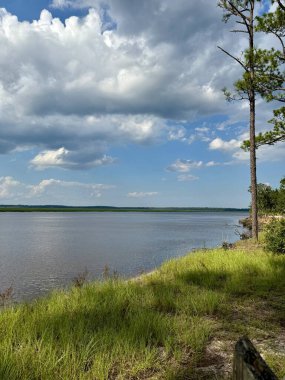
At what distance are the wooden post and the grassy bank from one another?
9.34ft

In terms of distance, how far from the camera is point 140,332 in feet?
18.4

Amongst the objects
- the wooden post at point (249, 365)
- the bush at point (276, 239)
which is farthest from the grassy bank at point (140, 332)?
the bush at point (276, 239)

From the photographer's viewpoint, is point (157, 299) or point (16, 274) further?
point (16, 274)

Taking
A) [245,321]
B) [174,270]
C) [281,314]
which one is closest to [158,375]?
[245,321]

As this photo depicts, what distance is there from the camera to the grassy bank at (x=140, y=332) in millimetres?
4508

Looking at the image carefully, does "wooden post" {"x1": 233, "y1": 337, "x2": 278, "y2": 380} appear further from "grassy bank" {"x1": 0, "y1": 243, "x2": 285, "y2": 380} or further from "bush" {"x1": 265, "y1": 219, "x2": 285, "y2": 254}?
"bush" {"x1": 265, "y1": 219, "x2": 285, "y2": 254}

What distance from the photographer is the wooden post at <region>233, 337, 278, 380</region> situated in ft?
6.02

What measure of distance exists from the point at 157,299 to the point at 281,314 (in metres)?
2.67

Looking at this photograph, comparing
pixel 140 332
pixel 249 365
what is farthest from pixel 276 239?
pixel 249 365

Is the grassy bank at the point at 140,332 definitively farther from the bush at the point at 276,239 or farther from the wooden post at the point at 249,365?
the bush at the point at 276,239

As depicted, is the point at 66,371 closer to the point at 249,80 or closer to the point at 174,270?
the point at 174,270

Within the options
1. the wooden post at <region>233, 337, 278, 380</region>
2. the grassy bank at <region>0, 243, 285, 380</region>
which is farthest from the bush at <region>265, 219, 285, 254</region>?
the wooden post at <region>233, 337, 278, 380</region>

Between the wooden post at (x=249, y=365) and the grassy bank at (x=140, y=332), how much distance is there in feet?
9.34

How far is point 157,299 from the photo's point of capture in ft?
25.7
